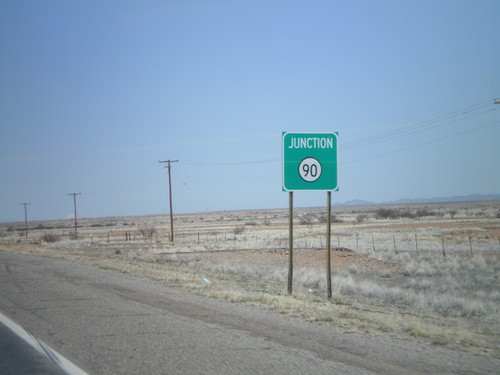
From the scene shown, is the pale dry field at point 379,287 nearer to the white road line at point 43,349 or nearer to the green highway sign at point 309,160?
the green highway sign at point 309,160

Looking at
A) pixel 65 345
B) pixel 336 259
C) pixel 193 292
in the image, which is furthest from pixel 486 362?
pixel 336 259

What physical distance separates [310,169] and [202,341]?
8202mm

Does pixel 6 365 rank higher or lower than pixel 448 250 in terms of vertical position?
higher

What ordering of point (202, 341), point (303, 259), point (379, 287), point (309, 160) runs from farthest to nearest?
point (303, 259), point (379, 287), point (309, 160), point (202, 341)

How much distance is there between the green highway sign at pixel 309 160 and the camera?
15250mm

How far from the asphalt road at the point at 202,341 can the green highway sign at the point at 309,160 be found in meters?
4.91

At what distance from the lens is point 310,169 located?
50.1ft

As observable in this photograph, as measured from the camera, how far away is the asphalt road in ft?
22.4

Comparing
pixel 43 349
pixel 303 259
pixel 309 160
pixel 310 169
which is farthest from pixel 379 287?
pixel 43 349

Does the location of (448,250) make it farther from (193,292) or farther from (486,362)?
(486,362)

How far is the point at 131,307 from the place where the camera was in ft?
38.3

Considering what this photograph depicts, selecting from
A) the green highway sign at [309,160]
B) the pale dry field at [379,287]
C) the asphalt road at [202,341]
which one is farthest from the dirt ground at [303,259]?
the asphalt road at [202,341]

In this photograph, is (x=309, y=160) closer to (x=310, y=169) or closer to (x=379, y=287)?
(x=310, y=169)

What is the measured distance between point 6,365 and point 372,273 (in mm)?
22607
